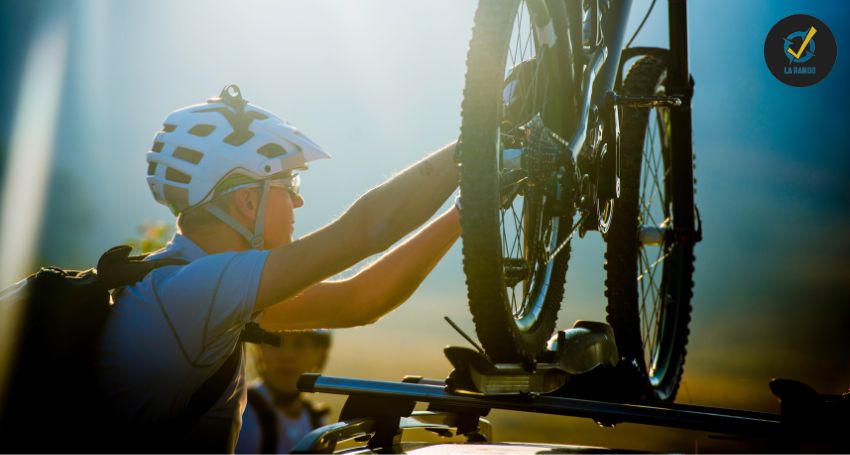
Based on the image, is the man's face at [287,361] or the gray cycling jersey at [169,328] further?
the man's face at [287,361]

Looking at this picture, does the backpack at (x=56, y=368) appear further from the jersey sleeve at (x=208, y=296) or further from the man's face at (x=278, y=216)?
the man's face at (x=278, y=216)

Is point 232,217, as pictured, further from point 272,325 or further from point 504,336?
point 504,336

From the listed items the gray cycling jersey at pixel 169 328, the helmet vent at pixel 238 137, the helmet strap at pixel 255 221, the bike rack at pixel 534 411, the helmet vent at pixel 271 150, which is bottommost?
the bike rack at pixel 534 411

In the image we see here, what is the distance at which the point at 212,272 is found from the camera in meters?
2.59

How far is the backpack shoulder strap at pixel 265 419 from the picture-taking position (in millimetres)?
5914

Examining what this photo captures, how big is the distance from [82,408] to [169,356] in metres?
0.30

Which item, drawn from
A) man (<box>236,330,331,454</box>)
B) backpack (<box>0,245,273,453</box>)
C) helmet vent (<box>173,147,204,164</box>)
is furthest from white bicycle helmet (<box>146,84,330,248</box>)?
man (<box>236,330,331,454</box>)

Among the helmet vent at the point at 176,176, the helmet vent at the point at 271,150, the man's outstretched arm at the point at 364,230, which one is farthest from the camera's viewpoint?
the helmet vent at the point at 271,150

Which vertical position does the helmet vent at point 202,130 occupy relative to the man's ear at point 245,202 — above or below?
above

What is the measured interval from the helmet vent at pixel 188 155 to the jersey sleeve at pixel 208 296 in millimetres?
515

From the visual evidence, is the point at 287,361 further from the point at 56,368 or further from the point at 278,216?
the point at 56,368

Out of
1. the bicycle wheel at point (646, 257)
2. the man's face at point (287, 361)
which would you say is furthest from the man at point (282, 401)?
the bicycle wheel at point (646, 257)

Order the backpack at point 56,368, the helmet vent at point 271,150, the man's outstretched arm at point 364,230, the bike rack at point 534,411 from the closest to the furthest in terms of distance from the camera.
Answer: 1. the bike rack at point 534,411
2. the backpack at point 56,368
3. the man's outstretched arm at point 364,230
4. the helmet vent at point 271,150

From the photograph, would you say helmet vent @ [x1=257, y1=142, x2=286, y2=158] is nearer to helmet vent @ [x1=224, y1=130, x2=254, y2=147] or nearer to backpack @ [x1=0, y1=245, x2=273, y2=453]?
helmet vent @ [x1=224, y1=130, x2=254, y2=147]
